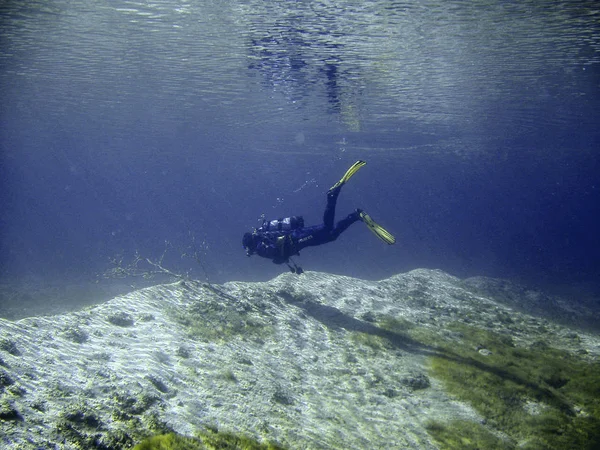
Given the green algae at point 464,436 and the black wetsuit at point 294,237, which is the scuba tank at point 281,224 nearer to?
the black wetsuit at point 294,237

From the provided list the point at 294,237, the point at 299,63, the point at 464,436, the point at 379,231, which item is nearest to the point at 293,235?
the point at 294,237

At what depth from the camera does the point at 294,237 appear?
10.7m

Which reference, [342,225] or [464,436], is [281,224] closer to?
[342,225]

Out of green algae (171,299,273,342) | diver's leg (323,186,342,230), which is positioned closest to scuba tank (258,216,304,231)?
diver's leg (323,186,342,230)

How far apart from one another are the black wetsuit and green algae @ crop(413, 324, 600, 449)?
4.09 m

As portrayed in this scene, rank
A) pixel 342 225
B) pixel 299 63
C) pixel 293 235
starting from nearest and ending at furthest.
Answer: pixel 293 235 < pixel 342 225 < pixel 299 63

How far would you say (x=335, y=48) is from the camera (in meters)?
14.4

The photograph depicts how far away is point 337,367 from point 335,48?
1243 cm

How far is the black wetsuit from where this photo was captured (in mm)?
9930

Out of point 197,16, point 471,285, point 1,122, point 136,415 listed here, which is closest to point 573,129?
point 471,285

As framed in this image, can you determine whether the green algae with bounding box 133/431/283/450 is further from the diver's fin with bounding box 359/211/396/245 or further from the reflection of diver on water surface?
the reflection of diver on water surface

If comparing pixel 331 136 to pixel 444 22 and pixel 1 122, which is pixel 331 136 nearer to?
pixel 444 22

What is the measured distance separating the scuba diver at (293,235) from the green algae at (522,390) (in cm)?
362

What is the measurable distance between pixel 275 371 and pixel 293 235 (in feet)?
18.3
